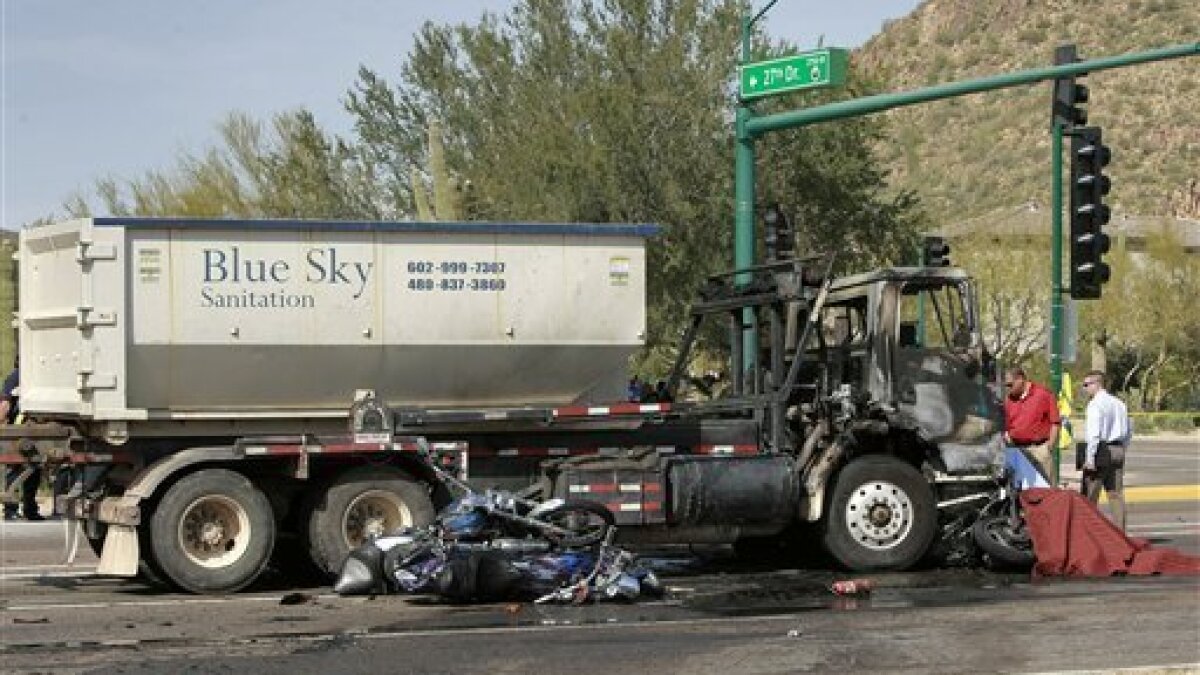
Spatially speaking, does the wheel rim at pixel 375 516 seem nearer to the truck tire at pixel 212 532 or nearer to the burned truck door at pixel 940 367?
the truck tire at pixel 212 532

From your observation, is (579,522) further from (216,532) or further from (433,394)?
(216,532)

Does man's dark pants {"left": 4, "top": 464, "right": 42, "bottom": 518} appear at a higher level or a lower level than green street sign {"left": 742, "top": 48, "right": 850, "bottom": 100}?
lower

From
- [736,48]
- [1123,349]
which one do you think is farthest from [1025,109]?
[736,48]

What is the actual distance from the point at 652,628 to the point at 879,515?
447 cm

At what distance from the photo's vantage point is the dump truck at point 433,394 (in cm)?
1486

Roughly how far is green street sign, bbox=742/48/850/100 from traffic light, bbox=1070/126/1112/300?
2.83m

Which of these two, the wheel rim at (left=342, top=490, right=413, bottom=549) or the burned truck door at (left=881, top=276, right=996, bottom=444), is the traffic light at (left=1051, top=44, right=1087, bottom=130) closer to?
the burned truck door at (left=881, top=276, right=996, bottom=444)

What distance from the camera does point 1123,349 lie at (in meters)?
66.8

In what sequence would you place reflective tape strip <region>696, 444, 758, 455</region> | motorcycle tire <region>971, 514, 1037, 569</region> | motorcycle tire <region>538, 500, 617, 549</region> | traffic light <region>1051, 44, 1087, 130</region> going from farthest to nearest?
1. traffic light <region>1051, 44, 1087, 130</region>
2. reflective tape strip <region>696, 444, 758, 455</region>
3. motorcycle tire <region>971, 514, 1037, 569</region>
4. motorcycle tire <region>538, 500, 617, 549</region>

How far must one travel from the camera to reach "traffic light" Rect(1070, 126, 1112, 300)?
67.6 feet

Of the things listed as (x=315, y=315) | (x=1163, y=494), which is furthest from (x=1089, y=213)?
(x=315, y=315)

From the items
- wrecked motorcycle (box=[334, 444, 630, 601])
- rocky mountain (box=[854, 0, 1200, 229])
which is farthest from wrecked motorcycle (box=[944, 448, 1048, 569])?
rocky mountain (box=[854, 0, 1200, 229])

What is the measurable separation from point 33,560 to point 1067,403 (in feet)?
45.4

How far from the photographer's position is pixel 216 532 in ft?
49.0
